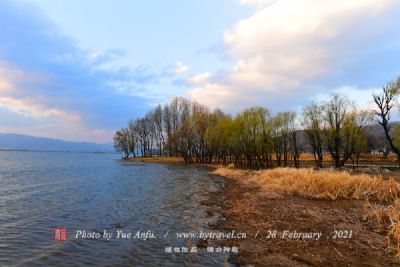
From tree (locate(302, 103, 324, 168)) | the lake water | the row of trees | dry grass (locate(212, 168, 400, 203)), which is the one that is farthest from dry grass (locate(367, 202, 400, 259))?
tree (locate(302, 103, 324, 168))

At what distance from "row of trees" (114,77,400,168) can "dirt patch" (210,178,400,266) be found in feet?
108

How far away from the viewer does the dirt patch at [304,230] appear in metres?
8.99

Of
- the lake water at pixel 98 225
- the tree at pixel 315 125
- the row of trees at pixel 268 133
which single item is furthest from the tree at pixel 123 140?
the lake water at pixel 98 225

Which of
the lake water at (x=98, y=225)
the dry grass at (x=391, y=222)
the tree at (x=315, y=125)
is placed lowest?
the lake water at (x=98, y=225)

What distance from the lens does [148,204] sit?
20.5 metres

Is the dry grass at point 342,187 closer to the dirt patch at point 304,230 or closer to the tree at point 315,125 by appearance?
the dirt patch at point 304,230

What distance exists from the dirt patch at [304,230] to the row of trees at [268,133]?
3299cm

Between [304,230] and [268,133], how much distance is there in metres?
56.4

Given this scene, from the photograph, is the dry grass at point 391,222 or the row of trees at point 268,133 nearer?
the dry grass at point 391,222

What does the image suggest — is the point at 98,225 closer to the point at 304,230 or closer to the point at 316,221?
the point at 304,230

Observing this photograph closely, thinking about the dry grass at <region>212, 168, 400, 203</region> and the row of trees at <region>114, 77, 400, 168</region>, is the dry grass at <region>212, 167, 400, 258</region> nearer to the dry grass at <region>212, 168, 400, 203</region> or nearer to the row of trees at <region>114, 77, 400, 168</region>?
the dry grass at <region>212, 168, 400, 203</region>

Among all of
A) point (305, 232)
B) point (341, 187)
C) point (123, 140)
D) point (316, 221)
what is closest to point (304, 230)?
point (305, 232)

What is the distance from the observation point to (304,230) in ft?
40.3

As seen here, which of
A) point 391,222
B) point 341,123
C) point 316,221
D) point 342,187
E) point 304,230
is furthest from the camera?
point 341,123
